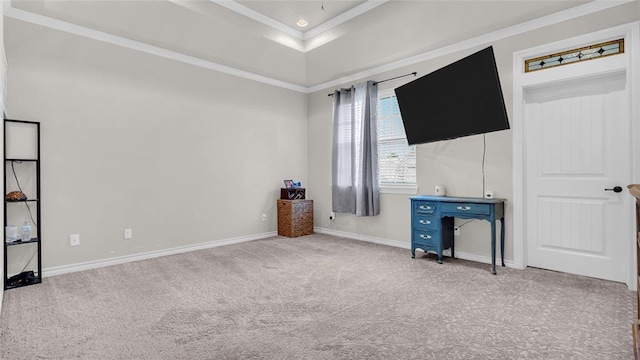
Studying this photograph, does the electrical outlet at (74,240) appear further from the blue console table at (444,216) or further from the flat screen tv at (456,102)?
the flat screen tv at (456,102)

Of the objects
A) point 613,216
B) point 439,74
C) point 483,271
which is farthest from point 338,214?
point 613,216

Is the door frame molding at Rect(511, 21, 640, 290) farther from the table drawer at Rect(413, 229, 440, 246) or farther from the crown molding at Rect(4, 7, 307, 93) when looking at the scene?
the crown molding at Rect(4, 7, 307, 93)

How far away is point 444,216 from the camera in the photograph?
370 cm

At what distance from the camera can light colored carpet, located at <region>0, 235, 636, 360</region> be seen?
194cm

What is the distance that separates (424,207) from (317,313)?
1962 mm

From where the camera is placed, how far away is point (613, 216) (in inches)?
119

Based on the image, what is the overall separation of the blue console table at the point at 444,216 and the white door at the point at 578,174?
43 cm

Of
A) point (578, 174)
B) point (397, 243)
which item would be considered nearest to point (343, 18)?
point (397, 243)

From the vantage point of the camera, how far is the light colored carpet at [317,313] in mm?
1943

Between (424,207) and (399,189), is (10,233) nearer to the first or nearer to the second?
(424,207)

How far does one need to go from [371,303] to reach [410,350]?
715 millimetres

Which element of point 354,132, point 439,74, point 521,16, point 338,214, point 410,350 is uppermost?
point 521,16

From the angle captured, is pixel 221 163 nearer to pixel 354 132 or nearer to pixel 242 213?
pixel 242 213

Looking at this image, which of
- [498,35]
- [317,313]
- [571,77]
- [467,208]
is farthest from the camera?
[498,35]
